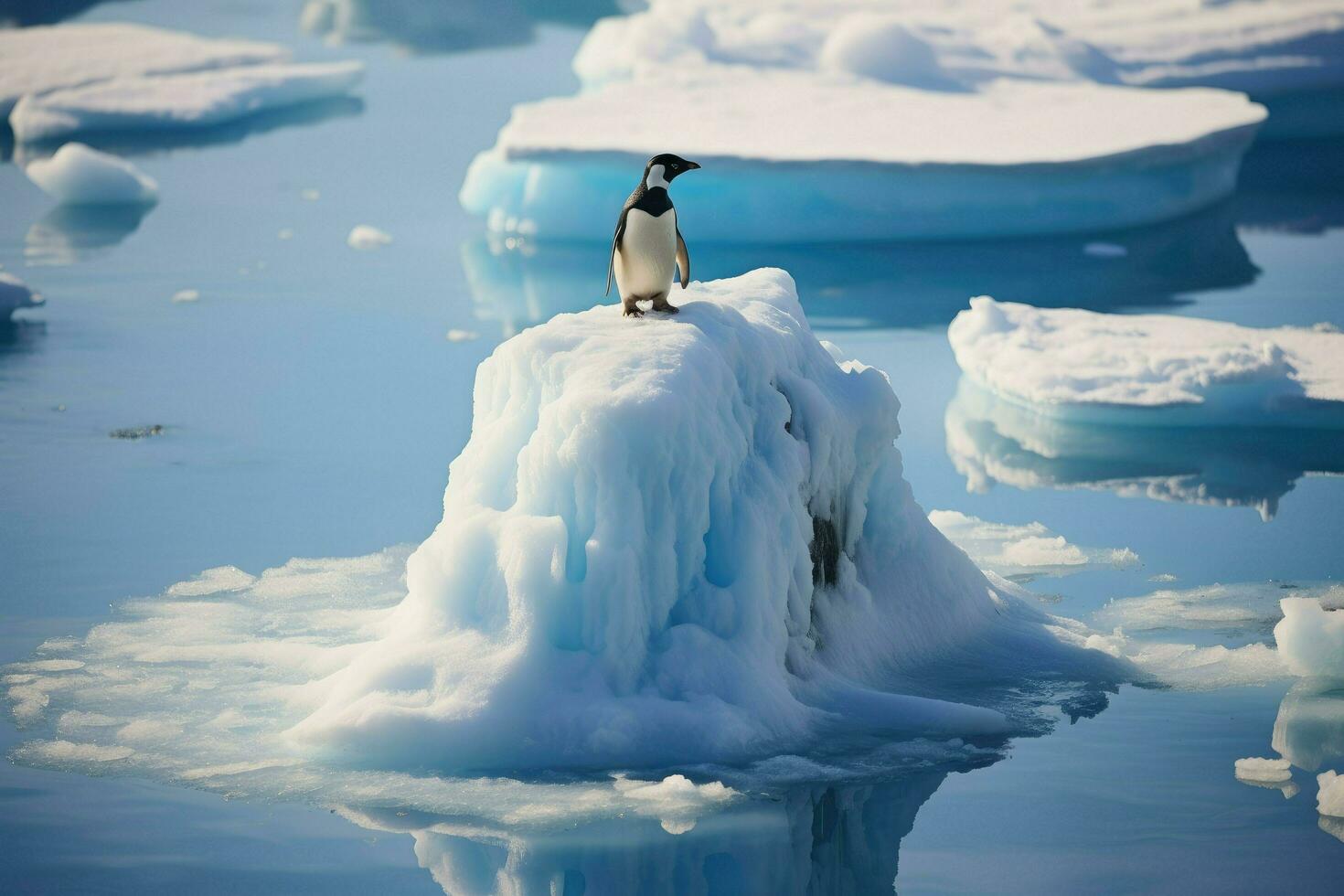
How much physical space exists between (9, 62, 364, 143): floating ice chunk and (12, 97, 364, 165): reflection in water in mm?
100

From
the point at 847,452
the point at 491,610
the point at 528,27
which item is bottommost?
the point at 491,610

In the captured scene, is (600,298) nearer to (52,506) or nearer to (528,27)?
(52,506)

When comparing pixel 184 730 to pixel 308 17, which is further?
pixel 308 17

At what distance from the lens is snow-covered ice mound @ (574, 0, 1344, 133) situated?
725 inches

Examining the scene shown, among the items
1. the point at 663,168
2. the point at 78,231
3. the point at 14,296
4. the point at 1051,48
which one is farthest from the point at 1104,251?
the point at 663,168

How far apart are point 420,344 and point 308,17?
18075 millimetres

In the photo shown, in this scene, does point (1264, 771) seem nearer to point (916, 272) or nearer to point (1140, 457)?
point (1140, 457)

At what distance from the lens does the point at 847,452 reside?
6645 millimetres

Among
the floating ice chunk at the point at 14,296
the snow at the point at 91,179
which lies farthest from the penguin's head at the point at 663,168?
the snow at the point at 91,179

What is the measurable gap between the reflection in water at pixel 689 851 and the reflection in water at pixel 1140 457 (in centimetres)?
420

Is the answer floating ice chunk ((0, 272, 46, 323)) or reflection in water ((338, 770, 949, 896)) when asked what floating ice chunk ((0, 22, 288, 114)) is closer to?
floating ice chunk ((0, 272, 46, 323))

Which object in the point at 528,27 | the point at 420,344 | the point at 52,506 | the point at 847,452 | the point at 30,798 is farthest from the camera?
the point at 528,27

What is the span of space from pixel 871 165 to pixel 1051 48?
19.3 ft

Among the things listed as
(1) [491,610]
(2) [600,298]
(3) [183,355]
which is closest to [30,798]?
(1) [491,610]
